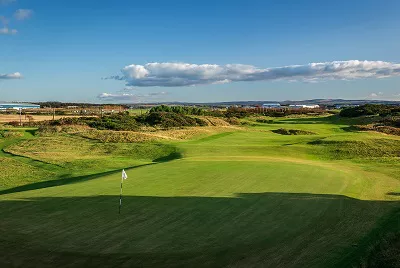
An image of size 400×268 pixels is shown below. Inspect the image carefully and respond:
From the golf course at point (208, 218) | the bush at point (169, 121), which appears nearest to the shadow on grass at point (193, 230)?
the golf course at point (208, 218)

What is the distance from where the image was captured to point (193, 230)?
43.5ft

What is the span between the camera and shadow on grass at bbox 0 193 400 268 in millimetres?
11320

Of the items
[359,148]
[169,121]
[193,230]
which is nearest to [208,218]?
[193,230]

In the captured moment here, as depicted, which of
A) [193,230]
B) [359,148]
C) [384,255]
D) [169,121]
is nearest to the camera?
[384,255]

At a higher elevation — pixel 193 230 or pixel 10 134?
pixel 10 134

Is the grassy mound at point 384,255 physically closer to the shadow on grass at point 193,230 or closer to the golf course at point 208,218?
the golf course at point 208,218

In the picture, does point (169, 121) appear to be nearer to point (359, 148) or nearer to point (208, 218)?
point (359, 148)

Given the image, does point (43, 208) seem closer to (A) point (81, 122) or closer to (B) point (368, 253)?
(B) point (368, 253)

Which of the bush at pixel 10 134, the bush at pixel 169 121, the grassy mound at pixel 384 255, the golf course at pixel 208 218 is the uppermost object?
the bush at pixel 169 121

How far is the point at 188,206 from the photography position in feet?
51.8

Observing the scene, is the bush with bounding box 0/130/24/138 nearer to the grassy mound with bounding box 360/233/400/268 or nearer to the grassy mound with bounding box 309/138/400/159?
the grassy mound with bounding box 309/138/400/159

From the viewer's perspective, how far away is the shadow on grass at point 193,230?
11320mm

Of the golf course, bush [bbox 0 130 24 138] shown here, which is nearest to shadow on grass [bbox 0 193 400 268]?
the golf course

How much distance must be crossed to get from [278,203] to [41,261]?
9391 mm
